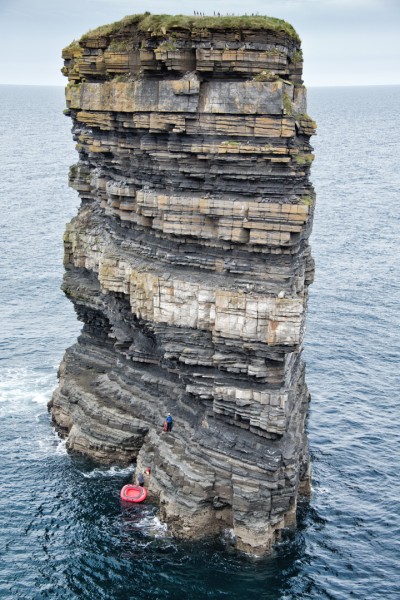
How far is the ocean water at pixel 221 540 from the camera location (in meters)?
47.7

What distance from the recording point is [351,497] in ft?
185

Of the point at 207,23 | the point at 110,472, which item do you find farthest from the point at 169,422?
the point at 207,23

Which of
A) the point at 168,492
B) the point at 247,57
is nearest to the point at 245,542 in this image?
the point at 168,492

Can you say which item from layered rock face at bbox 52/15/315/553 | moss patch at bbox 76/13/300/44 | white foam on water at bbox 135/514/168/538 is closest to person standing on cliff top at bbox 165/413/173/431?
layered rock face at bbox 52/15/315/553

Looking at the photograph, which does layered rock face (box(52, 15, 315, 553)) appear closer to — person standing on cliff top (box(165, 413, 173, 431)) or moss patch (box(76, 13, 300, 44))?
moss patch (box(76, 13, 300, 44))

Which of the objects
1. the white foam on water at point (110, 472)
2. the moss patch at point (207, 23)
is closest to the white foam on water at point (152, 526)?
the white foam on water at point (110, 472)

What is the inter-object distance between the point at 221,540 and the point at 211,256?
1875 centimetres

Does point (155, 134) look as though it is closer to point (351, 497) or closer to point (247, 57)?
point (247, 57)

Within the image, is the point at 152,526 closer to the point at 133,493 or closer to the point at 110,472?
the point at 133,493

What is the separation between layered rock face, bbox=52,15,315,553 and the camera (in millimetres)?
48156

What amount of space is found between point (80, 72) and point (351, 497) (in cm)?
3826

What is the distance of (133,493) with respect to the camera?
55.0m

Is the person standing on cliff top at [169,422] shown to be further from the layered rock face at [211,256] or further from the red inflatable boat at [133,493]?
the red inflatable boat at [133,493]

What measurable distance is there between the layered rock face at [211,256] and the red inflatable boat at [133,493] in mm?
1301
